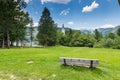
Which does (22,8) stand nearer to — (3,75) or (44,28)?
(44,28)

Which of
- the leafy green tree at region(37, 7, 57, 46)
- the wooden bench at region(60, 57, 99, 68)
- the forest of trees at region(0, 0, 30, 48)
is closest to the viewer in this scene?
the wooden bench at region(60, 57, 99, 68)

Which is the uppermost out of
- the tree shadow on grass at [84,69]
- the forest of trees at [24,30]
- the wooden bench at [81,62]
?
the forest of trees at [24,30]

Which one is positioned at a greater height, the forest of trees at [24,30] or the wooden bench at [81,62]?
the forest of trees at [24,30]

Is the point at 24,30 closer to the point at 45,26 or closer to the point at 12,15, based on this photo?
the point at 45,26

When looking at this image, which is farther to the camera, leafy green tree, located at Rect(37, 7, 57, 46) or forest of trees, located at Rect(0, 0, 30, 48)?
leafy green tree, located at Rect(37, 7, 57, 46)

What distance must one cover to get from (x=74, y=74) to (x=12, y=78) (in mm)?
3501

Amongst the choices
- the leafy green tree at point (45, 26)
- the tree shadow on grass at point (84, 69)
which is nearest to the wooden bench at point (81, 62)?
the tree shadow on grass at point (84, 69)

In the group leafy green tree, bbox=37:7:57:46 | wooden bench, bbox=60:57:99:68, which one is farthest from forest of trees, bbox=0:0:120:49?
wooden bench, bbox=60:57:99:68

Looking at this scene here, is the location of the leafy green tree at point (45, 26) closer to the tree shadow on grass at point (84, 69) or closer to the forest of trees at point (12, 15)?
the forest of trees at point (12, 15)

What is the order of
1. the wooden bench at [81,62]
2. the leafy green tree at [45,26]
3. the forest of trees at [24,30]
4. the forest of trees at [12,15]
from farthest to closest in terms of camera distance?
the leafy green tree at [45,26], the forest of trees at [24,30], the forest of trees at [12,15], the wooden bench at [81,62]

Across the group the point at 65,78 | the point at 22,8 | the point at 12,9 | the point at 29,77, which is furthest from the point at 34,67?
the point at 22,8

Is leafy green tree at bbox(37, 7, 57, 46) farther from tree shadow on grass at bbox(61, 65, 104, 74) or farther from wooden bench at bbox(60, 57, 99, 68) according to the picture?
tree shadow on grass at bbox(61, 65, 104, 74)

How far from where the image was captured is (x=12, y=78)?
10.6 m

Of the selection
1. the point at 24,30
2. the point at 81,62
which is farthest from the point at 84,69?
the point at 24,30
